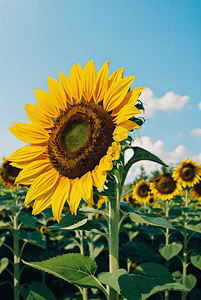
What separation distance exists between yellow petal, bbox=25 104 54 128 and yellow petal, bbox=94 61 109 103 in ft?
1.21

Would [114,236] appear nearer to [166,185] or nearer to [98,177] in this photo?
[98,177]

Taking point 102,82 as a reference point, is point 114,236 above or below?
below

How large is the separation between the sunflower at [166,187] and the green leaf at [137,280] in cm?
412

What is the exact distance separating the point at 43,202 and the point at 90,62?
857 mm

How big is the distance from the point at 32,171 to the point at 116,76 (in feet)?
2.43

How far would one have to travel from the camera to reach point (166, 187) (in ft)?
18.2

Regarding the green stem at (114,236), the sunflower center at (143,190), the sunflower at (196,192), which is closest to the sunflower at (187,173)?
the sunflower at (196,192)

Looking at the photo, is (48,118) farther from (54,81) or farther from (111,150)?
(111,150)

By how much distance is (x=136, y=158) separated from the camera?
135 centimetres

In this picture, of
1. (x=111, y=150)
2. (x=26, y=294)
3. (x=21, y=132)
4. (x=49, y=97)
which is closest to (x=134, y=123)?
(x=111, y=150)

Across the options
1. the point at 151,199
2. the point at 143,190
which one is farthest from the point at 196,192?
the point at 151,199

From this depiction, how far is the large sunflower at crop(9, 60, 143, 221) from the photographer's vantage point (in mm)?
1317

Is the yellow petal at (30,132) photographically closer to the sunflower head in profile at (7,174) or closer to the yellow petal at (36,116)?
the yellow petal at (36,116)

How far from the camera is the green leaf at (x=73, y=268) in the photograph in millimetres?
1338
